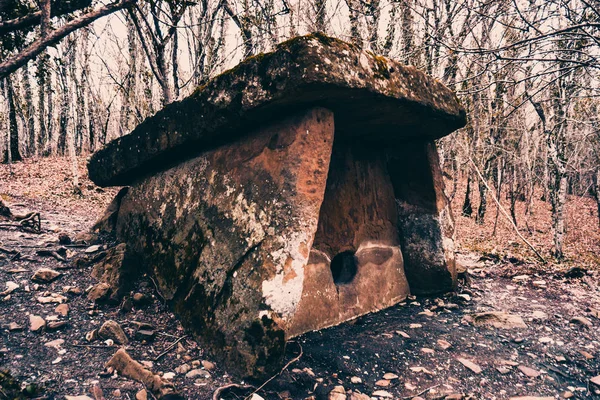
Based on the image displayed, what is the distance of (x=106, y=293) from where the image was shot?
3.10m

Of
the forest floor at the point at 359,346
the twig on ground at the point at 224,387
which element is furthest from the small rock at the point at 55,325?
the twig on ground at the point at 224,387

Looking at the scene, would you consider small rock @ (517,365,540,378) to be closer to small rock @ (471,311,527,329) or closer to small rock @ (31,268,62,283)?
small rock @ (471,311,527,329)

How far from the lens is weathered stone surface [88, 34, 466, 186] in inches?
92.7

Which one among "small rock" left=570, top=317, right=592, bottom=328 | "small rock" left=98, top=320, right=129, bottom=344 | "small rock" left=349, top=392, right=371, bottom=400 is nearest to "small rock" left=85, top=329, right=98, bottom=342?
"small rock" left=98, top=320, right=129, bottom=344

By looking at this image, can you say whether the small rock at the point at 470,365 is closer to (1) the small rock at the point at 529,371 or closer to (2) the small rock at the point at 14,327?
(1) the small rock at the point at 529,371

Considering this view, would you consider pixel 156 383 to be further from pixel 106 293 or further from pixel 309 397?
pixel 106 293

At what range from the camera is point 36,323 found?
2662mm

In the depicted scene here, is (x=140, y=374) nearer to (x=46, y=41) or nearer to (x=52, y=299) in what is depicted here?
(x=52, y=299)

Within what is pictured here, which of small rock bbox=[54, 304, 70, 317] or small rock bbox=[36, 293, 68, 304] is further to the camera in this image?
small rock bbox=[36, 293, 68, 304]

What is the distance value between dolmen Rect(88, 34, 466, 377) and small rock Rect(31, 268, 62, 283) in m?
0.66

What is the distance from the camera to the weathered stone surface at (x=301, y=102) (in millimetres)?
2355

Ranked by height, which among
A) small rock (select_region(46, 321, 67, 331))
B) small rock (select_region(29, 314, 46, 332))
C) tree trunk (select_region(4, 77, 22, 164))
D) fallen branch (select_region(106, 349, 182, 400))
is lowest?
fallen branch (select_region(106, 349, 182, 400))

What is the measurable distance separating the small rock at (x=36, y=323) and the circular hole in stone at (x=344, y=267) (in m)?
2.37

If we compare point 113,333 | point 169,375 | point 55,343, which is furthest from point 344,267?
point 55,343
